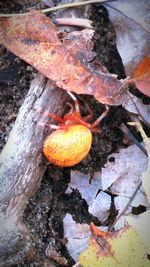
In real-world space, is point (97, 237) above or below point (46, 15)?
below

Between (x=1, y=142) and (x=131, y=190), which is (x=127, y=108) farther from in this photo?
(x=1, y=142)

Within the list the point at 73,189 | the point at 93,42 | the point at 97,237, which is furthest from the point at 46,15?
the point at 97,237

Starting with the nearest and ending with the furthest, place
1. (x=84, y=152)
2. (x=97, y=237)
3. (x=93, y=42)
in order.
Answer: (x=97, y=237), (x=84, y=152), (x=93, y=42)

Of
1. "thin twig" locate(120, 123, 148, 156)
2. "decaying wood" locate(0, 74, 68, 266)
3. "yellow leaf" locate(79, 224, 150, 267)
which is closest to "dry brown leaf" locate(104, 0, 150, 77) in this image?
"thin twig" locate(120, 123, 148, 156)

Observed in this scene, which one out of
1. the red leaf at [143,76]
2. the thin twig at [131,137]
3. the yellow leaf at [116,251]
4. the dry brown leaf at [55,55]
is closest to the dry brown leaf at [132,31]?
the red leaf at [143,76]

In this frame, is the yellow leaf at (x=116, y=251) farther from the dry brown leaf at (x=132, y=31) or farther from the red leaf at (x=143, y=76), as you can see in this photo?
the dry brown leaf at (x=132, y=31)

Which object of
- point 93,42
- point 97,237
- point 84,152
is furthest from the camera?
point 93,42

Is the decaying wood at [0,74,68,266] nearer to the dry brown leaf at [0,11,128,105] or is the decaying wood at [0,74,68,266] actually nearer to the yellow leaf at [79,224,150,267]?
the dry brown leaf at [0,11,128,105]
